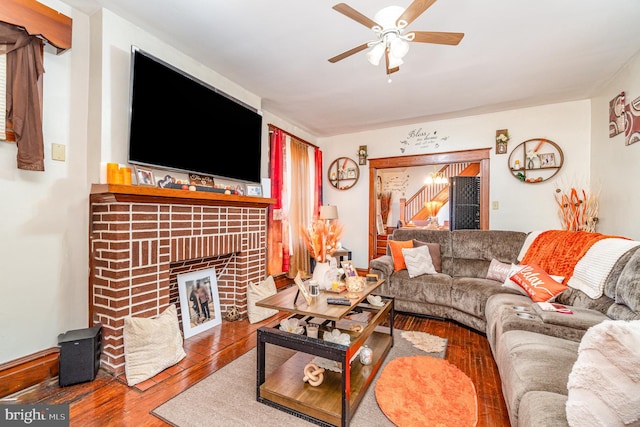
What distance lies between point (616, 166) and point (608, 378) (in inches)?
129

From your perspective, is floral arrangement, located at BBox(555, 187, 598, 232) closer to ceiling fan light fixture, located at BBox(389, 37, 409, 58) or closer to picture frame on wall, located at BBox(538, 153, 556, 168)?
picture frame on wall, located at BBox(538, 153, 556, 168)

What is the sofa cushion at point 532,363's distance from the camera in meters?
1.18

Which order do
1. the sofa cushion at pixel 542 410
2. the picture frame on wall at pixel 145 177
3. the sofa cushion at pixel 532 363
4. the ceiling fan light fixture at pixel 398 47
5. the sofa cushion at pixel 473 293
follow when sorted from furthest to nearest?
the sofa cushion at pixel 473 293 → the picture frame on wall at pixel 145 177 → the ceiling fan light fixture at pixel 398 47 → the sofa cushion at pixel 532 363 → the sofa cushion at pixel 542 410

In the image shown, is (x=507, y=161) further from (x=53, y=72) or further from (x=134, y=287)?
(x=53, y=72)

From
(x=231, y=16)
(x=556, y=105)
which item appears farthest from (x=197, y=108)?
(x=556, y=105)

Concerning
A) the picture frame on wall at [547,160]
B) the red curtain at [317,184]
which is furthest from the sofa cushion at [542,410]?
the red curtain at [317,184]

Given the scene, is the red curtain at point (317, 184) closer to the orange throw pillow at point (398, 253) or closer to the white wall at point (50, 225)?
the orange throw pillow at point (398, 253)

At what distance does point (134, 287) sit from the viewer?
1950 mm

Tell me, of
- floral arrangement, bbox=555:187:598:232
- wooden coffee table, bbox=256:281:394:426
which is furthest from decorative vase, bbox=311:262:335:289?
floral arrangement, bbox=555:187:598:232

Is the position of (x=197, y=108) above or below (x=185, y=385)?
above

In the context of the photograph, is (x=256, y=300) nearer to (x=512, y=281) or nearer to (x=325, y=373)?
(x=325, y=373)

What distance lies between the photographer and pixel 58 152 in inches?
74.4

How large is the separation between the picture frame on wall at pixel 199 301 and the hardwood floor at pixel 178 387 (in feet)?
0.34

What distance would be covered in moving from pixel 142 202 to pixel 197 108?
105 cm
